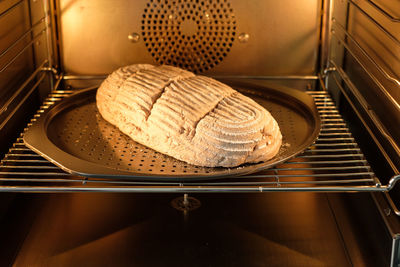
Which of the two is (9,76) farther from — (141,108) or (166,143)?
(166,143)

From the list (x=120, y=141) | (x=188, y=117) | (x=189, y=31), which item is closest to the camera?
(x=188, y=117)

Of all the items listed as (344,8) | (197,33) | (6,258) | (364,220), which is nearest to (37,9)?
(197,33)

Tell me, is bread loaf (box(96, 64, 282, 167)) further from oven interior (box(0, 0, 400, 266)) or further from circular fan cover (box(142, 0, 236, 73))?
circular fan cover (box(142, 0, 236, 73))

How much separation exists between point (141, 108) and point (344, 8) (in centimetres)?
72

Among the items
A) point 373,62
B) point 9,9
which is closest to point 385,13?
point 373,62

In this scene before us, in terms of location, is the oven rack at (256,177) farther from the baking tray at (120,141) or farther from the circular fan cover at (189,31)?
the circular fan cover at (189,31)

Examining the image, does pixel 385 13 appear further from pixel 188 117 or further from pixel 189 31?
pixel 189 31

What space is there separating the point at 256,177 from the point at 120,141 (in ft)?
1.38

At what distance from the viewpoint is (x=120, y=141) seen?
143cm

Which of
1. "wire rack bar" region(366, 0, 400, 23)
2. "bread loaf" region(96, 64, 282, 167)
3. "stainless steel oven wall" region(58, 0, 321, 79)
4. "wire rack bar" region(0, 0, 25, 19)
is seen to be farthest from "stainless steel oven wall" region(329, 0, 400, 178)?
"wire rack bar" region(0, 0, 25, 19)

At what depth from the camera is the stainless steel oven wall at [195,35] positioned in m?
1.73

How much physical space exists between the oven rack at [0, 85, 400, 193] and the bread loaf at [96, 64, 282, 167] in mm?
72

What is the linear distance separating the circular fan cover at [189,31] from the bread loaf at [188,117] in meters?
0.22

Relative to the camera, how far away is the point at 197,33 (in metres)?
1.75
